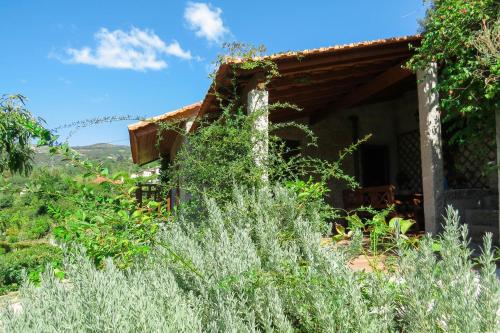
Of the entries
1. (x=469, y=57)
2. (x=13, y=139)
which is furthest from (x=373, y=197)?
(x=13, y=139)

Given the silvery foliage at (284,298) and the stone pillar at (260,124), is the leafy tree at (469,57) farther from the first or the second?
the silvery foliage at (284,298)

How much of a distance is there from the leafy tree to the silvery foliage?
3718 millimetres

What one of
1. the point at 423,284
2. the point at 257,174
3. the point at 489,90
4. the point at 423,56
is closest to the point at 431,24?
the point at 423,56

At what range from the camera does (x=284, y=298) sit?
170 centimetres

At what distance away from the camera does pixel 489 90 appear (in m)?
4.32

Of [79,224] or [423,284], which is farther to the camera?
[79,224]

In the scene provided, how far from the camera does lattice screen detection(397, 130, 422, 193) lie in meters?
9.88

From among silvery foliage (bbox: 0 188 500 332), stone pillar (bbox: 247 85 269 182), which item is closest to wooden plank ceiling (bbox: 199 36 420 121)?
stone pillar (bbox: 247 85 269 182)

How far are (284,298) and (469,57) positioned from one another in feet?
14.8

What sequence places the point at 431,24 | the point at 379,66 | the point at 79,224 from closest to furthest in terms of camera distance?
the point at 79,224
the point at 431,24
the point at 379,66

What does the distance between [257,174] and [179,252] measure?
2.10m

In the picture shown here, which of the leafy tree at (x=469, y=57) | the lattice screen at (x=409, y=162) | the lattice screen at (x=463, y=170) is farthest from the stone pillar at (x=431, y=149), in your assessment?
the lattice screen at (x=409, y=162)

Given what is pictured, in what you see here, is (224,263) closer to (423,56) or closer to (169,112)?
(423,56)

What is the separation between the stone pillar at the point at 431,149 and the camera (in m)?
5.20
